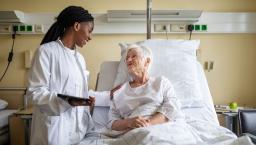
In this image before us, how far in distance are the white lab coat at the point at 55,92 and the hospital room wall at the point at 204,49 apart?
1.09 meters

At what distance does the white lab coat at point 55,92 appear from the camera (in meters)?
1.35

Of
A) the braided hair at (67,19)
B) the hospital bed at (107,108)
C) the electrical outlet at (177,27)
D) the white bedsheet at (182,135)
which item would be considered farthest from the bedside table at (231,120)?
the braided hair at (67,19)

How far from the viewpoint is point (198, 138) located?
138 centimetres

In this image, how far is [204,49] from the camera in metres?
2.71

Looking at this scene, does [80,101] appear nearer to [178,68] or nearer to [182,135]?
[182,135]

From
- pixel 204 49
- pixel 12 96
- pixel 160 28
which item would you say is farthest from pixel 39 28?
pixel 204 49

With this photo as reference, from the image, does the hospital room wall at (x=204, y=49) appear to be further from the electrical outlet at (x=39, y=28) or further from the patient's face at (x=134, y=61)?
the patient's face at (x=134, y=61)

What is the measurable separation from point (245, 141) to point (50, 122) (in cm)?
90

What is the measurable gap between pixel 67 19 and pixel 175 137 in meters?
0.80

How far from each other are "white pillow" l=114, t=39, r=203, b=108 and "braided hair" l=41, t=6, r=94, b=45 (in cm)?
53

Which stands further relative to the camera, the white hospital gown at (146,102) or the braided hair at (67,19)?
the white hospital gown at (146,102)

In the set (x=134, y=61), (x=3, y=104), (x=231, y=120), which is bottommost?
(x=231, y=120)

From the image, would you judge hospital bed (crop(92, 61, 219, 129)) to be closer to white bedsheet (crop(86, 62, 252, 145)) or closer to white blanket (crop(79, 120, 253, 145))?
white bedsheet (crop(86, 62, 252, 145))

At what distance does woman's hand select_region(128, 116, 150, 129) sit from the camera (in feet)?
4.89
